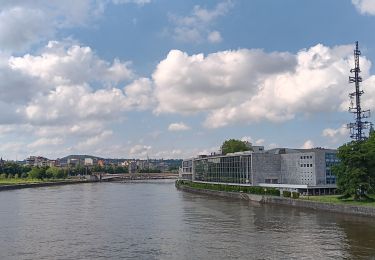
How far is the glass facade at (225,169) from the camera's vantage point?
88.1m

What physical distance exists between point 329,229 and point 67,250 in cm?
2296

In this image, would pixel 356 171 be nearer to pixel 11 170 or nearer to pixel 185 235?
pixel 185 235

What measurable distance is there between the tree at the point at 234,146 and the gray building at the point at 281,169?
24.5 metres

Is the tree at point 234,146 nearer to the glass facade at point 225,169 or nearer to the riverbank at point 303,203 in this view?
the glass facade at point 225,169

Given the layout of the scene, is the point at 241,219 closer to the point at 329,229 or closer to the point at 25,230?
the point at 329,229

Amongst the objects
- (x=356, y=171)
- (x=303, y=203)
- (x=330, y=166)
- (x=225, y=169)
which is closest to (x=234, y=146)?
(x=225, y=169)

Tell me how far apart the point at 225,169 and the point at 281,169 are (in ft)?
49.0

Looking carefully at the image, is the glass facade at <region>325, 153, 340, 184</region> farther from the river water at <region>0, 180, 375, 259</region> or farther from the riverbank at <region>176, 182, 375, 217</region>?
the river water at <region>0, 180, 375, 259</region>

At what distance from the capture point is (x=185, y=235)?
1517 inches

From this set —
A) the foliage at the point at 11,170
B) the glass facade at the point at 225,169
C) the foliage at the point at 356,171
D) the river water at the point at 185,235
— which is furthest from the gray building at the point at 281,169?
the foliage at the point at 11,170

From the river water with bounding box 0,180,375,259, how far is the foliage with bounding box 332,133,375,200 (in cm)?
644

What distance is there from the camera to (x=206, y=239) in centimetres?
3650

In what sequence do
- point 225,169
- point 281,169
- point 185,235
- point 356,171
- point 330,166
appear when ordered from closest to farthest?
point 185,235, point 356,171, point 330,166, point 281,169, point 225,169

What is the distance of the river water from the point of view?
1239 inches
